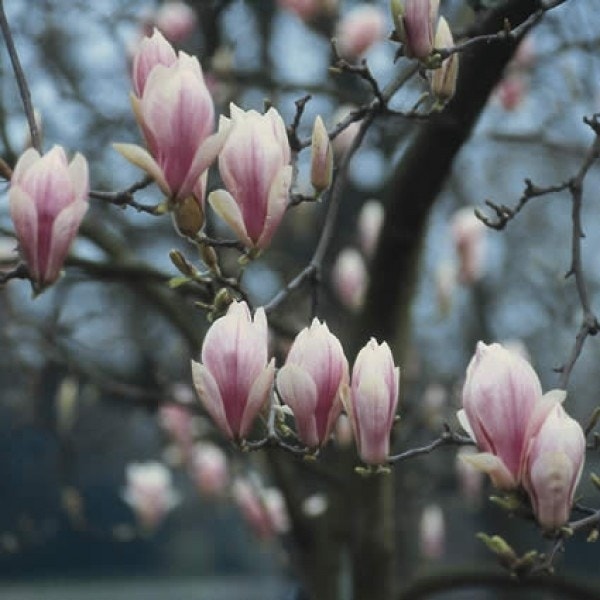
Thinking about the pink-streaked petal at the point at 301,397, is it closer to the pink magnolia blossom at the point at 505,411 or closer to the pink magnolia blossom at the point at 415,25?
the pink magnolia blossom at the point at 505,411

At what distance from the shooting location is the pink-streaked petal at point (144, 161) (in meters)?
A: 0.82

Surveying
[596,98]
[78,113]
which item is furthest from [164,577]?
[596,98]

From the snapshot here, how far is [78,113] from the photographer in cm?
355

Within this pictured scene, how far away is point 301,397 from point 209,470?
275cm

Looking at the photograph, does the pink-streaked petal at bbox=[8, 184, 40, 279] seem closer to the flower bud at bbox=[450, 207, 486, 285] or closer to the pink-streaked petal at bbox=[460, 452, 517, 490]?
the pink-streaked petal at bbox=[460, 452, 517, 490]

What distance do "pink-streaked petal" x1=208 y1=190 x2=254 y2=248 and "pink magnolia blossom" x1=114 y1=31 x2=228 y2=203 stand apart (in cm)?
3

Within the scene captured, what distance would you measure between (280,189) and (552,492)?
0.97ft

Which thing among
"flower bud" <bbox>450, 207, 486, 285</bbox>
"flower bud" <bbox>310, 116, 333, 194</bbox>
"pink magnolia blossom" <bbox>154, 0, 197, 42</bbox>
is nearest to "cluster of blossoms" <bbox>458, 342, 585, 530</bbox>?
"flower bud" <bbox>310, 116, 333, 194</bbox>

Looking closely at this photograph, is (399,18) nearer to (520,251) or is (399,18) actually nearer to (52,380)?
(52,380)

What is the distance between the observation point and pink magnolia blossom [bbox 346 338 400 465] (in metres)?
0.86

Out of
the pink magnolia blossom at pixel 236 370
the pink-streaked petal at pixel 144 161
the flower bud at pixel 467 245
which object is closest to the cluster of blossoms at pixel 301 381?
the pink magnolia blossom at pixel 236 370

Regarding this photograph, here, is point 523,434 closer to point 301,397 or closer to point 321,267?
point 301,397

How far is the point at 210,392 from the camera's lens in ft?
2.83

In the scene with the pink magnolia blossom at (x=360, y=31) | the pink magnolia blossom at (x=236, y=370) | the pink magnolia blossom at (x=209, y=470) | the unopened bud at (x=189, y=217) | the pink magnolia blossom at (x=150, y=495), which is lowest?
the pink magnolia blossom at (x=150, y=495)
